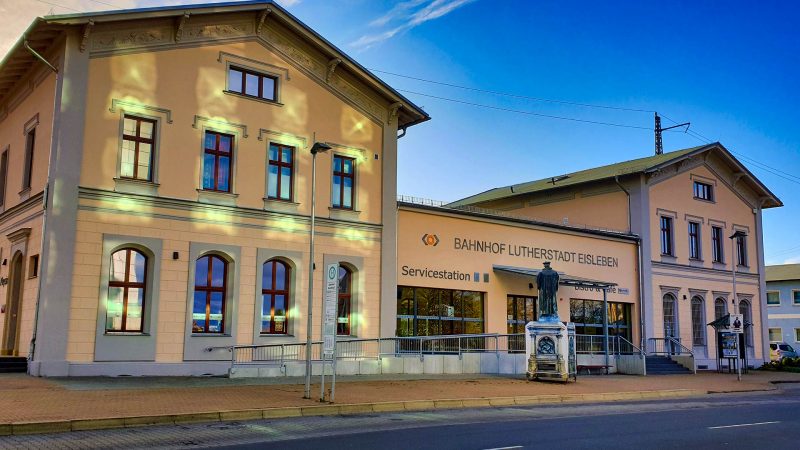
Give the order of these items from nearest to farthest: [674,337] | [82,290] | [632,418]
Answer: [632,418]
[82,290]
[674,337]

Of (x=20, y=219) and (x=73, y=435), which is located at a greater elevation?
(x=20, y=219)

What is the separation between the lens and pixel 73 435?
460 inches

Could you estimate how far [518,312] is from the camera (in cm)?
3080

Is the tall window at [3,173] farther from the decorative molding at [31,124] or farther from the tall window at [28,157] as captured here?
the tall window at [28,157]

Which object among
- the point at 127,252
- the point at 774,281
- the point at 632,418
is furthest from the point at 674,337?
the point at 774,281

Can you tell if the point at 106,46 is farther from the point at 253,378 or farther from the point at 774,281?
the point at 774,281

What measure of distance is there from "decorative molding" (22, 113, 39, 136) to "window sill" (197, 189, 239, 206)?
5.44 m

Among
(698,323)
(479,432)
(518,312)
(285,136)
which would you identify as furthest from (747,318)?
(479,432)

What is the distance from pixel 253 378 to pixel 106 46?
1034 centimetres

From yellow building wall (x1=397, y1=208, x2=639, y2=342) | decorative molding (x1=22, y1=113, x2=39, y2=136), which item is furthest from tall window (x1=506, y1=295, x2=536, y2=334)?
decorative molding (x1=22, y1=113, x2=39, y2=136)

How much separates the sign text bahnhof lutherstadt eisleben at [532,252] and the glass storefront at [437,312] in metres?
1.81

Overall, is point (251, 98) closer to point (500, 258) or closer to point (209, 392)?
point (209, 392)

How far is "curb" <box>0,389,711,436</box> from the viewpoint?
11984mm

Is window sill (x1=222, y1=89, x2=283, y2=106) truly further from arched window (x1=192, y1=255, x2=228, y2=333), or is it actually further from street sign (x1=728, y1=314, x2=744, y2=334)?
street sign (x1=728, y1=314, x2=744, y2=334)
